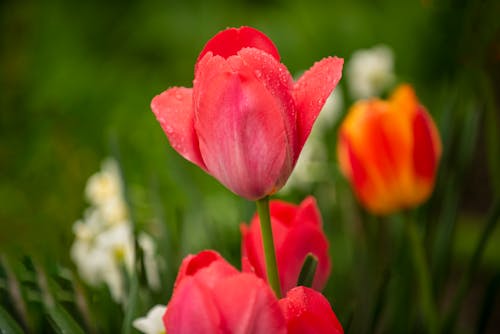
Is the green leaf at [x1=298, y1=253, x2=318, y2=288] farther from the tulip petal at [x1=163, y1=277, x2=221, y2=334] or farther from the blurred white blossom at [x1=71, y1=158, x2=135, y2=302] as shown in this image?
the blurred white blossom at [x1=71, y1=158, x2=135, y2=302]

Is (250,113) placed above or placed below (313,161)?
above

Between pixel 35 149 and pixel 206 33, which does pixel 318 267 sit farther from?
pixel 206 33

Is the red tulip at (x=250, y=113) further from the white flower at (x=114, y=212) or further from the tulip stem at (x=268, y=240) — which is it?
the white flower at (x=114, y=212)

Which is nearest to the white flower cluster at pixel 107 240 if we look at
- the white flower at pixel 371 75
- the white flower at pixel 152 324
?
the white flower at pixel 152 324

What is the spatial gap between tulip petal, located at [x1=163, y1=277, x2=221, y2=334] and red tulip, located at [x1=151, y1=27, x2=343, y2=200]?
4 cm

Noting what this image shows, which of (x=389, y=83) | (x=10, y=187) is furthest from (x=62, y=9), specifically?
(x=389, y=83)

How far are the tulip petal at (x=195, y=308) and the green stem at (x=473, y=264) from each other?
22 centimetres

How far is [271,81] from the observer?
0.94 ft

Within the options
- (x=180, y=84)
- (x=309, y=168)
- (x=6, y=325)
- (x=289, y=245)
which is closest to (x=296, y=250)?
(x=289, y=245)

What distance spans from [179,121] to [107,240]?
0.25m

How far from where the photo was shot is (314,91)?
29 cm

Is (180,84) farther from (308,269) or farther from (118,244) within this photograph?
(308,269)

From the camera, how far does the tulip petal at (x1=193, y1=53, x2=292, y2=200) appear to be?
28cm

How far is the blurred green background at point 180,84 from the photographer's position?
54cm
